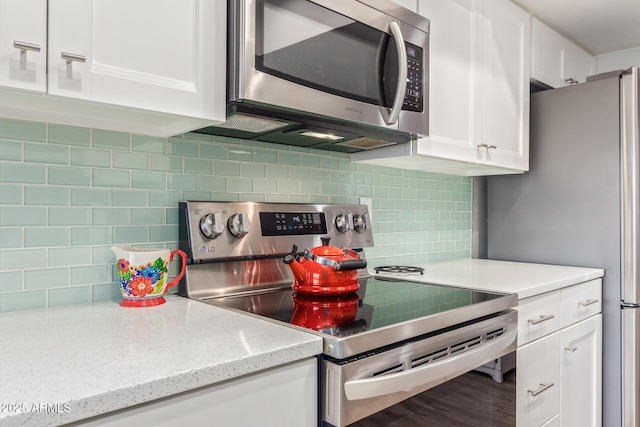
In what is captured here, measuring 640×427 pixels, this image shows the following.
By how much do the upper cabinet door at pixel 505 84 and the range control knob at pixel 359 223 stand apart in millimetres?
592

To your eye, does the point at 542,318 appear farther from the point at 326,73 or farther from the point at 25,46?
the point at 25,46

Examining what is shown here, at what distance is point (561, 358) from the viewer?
67.4 inches

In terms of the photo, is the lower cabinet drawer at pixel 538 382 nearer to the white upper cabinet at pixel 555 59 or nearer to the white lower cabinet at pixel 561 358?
the white lower cabinet at pixel 561 358

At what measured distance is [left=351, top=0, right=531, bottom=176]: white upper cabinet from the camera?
5.49ft

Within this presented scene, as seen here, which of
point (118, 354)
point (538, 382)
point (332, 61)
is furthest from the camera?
point (538, 382)

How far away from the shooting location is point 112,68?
91 centimetres

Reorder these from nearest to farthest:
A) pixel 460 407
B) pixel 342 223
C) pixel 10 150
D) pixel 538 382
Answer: pixel 10 150
pixel 460 407
pixel 538 382
pixel 342 223

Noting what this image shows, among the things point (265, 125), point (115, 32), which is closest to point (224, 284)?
point (265, 125)

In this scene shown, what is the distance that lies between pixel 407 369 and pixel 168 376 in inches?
21.6

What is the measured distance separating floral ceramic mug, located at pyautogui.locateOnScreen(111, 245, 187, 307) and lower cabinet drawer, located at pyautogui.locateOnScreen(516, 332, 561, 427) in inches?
43.9

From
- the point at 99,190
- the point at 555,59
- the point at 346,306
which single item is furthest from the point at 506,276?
the point at 99,190

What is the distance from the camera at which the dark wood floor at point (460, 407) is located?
991 millimetres

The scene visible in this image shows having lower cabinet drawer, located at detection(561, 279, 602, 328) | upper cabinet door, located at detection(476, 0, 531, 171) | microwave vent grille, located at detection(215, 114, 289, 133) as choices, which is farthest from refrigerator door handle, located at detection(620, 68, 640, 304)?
microwave vent grille, located at detection(215, 114, 289, 133)

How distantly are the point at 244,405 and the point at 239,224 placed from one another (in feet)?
2.15
